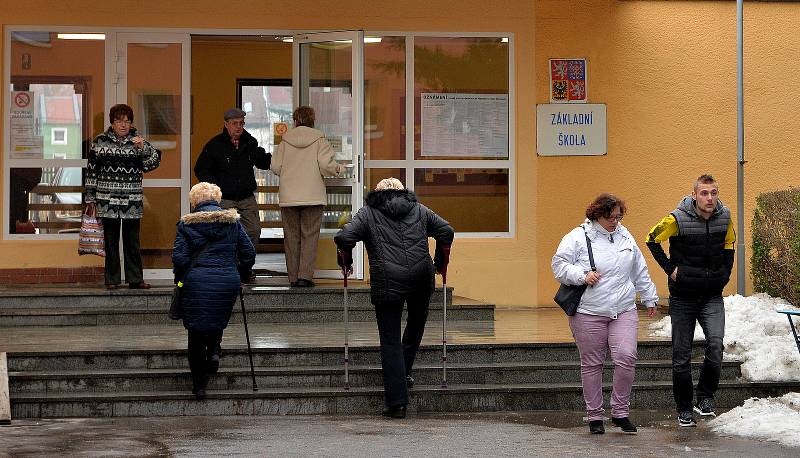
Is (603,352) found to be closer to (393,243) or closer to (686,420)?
(686,420)

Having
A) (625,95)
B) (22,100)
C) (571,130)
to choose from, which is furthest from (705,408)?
(22,100)

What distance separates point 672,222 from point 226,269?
10.9 feet

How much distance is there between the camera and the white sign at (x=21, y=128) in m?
14.8

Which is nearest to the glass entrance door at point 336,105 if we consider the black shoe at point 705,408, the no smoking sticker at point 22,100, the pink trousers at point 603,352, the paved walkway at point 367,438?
the no smoking sticker at point 22,100

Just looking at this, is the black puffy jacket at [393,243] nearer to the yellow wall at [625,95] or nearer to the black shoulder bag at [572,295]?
the black shoulder bag at [572,295]

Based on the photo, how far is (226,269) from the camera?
33.7 ft

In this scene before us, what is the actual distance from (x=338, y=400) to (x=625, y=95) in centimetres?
668

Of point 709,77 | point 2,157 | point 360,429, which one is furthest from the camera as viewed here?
point 709,77

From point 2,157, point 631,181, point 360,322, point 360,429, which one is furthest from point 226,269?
point 631,181

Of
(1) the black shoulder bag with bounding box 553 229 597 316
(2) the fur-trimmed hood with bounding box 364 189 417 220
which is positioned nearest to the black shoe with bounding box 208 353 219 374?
(2) the fur-trimmed hood with bounding box 364 189 417 220

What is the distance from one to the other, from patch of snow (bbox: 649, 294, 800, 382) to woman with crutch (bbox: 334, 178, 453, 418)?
280 centimetres

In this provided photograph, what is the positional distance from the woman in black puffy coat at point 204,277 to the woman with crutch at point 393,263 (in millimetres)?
859

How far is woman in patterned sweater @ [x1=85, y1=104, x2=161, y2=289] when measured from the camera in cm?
1328

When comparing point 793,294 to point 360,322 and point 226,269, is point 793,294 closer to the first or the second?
point 360,322
